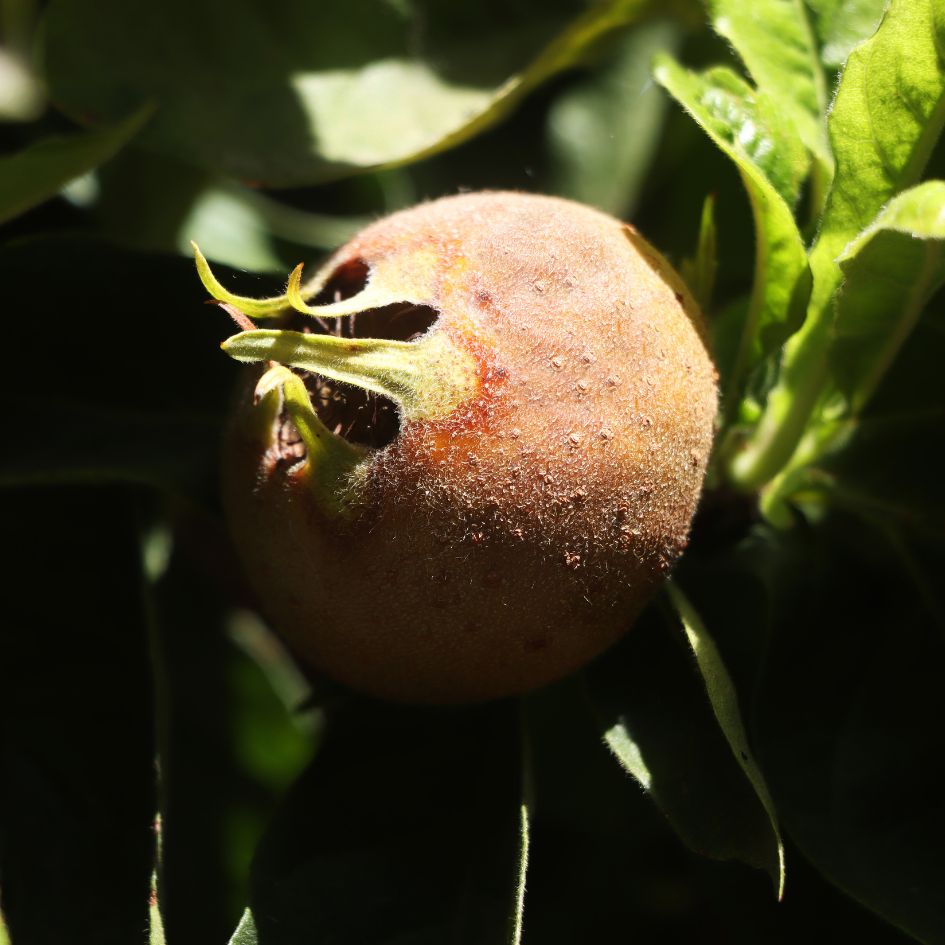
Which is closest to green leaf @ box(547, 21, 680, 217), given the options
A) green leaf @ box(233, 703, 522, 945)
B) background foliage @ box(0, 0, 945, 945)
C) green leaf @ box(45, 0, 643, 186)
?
background foliage @ box(0, 0, 945, 945)

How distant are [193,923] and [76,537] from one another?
0.65 metres

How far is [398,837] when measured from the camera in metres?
1.34

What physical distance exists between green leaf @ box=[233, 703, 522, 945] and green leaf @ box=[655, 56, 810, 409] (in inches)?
21.6

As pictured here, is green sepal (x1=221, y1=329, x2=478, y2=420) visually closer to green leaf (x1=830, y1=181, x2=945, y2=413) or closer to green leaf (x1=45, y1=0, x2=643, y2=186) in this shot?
green leaf (x1=830, y1=181, x2=945, y2=413)

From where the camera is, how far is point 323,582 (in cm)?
116

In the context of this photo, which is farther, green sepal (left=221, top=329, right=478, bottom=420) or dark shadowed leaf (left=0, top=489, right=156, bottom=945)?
dark shadowed leaf (left=0, top=489, right=156, bottom=945)

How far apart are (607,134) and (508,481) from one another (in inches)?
57.6

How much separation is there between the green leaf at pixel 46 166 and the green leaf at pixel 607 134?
1.15 m

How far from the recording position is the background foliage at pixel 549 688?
1250mm

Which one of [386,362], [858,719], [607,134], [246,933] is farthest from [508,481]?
[607,134]

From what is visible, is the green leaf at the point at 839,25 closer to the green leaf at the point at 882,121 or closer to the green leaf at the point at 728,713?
the green leaf at the point at 882,121

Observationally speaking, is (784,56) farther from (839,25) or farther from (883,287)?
(883,287)

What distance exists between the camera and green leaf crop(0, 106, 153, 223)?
4.42 ft

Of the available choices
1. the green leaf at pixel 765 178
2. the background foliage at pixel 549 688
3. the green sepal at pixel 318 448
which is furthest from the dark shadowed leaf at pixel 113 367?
the green leaf at pixel 765 178
